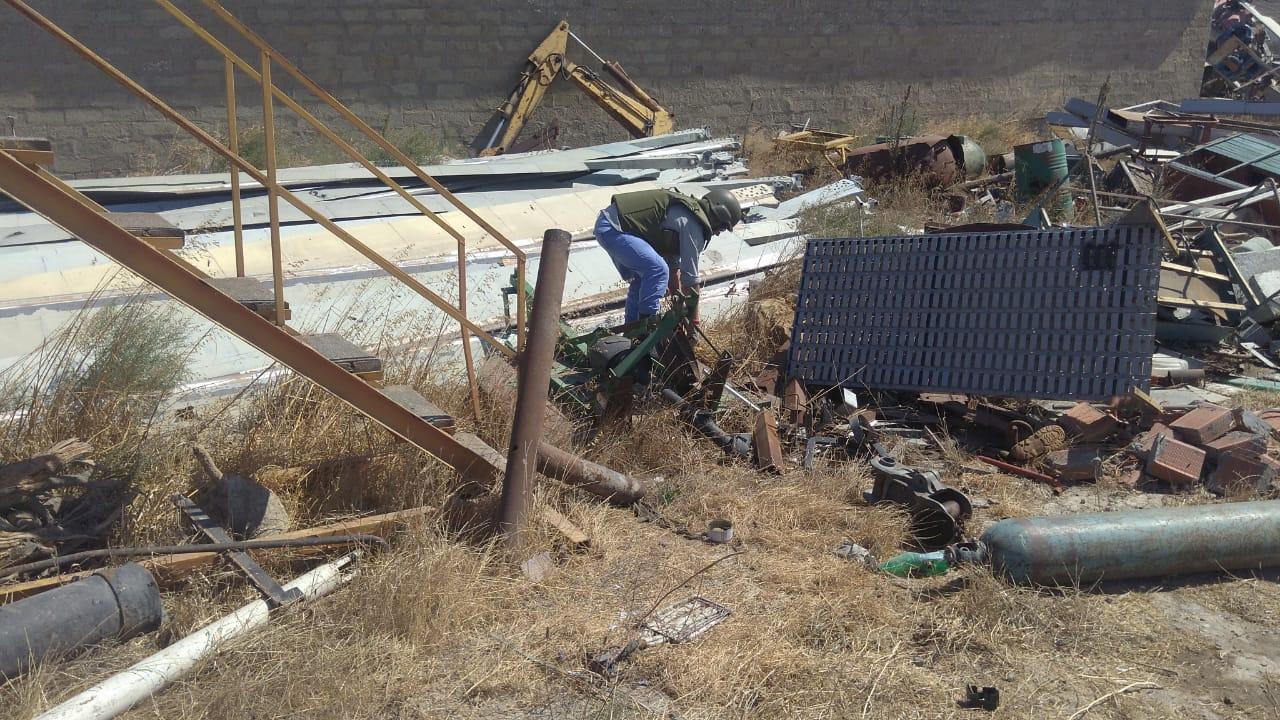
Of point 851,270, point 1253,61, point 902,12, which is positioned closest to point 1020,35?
point 902,12

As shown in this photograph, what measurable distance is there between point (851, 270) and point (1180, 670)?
3.81 metres

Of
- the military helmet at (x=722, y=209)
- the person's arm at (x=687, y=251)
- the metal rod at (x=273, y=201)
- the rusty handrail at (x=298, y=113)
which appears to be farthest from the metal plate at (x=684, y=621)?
the military helmet at (x=722, y=209)

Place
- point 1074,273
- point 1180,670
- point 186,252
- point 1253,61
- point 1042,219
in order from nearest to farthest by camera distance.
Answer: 1. point 1180,670
2. point 1074,273
3. point 186,252
4. point 1042,219
5. point 1253,61

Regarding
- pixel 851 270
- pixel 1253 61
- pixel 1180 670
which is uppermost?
pixel 1253 61

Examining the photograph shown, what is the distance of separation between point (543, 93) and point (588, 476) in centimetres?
1328

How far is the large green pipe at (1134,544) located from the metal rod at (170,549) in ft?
9.27

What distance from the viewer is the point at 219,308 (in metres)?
4.32

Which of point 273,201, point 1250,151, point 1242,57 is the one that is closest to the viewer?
point 273,201

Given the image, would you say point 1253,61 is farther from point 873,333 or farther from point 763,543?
point 763,543

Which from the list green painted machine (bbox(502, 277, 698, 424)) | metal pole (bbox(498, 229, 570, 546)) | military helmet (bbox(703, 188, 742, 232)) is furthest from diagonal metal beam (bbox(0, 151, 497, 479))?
military helmet (bbox(703, 188, 742, 232))

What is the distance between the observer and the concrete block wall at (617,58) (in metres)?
15.1

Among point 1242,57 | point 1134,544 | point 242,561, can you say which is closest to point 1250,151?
point 1134,544

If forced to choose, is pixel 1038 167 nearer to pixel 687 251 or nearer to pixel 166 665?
pixel 687 251

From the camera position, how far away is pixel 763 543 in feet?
16.9
